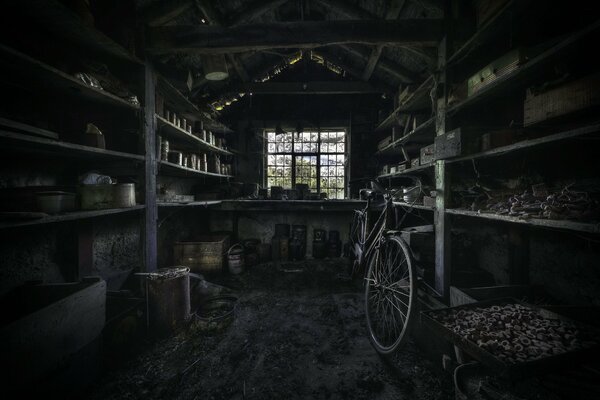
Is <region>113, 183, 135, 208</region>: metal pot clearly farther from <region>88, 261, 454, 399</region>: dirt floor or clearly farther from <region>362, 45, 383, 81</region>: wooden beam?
<region>362, 45, 383, 81</region>: wooden beam

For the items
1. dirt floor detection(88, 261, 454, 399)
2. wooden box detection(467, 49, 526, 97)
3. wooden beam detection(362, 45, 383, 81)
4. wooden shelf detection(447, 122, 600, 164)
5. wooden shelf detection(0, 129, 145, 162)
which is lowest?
dirt floor detection(88, 261, 454, 399)

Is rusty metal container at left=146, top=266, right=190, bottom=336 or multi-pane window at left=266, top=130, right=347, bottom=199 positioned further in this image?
multi-pane window at left=266, top=130, right=347, bottom=199

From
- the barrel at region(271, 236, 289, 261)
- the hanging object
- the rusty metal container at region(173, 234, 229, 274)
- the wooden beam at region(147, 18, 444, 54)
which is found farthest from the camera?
the barrel at region(271, 236, 289, 261)

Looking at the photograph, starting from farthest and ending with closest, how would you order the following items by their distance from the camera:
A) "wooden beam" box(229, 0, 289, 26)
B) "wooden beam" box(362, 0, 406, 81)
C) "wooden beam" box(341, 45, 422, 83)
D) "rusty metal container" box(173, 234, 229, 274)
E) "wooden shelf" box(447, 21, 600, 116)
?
"rusty metal container" box(173, 234, 229, 274) < "wooden beam" box(341, 45, 422, 83) < "wooden beam" box(229, 0, 289, 26) < "wooden beam" box(362, 0, 406, 81) < "wooden shelf" box(447, 21, 600, 116)

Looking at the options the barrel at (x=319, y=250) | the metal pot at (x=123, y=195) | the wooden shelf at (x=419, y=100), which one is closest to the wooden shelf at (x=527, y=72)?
the wooden shelf at (x=419, y=100)

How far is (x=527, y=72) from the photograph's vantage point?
6.57 feet

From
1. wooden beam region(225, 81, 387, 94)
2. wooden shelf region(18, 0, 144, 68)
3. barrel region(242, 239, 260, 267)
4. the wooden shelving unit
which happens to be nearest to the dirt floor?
the wooden shelving unit

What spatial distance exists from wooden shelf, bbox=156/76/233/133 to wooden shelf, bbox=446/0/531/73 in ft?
12.7

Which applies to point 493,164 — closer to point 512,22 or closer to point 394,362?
point 512,22

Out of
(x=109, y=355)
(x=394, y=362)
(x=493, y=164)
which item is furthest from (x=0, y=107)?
(x=493, y=164)

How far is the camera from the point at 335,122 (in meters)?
7.11

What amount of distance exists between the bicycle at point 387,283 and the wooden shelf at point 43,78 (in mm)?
3497

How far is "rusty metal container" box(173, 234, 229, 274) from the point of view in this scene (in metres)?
4.81

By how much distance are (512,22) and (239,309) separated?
4.35 metres
